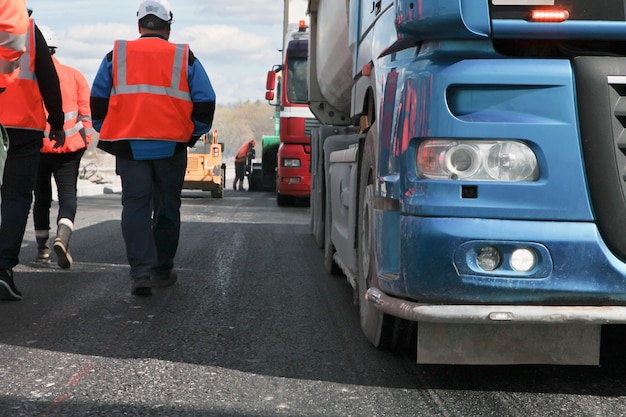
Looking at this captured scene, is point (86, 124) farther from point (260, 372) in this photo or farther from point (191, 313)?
point (260, 372)

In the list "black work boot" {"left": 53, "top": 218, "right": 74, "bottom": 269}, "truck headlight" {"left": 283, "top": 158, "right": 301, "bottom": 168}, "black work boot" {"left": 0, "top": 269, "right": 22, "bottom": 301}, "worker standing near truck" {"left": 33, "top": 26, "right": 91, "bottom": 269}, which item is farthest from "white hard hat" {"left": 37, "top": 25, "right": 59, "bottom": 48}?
"truck headlight" {"left": 283, "top": 158, "right": 301, "bottom": 168}

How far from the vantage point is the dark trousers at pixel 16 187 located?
635cm

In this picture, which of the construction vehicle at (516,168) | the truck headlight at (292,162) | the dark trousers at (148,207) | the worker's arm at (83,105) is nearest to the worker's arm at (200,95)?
the dark trousers at (148,207)

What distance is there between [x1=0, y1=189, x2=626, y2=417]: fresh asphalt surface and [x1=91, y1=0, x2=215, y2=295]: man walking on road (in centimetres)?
41

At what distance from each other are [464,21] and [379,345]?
1668 mm

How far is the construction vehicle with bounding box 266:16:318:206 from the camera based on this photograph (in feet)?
57.9

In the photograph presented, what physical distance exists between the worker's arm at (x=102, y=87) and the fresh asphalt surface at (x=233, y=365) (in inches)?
47.9

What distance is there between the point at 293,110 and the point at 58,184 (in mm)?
9726

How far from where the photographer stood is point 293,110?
18.0m

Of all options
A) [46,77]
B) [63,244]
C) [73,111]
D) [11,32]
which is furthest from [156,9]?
[63,244]

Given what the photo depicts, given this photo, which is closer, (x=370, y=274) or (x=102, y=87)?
(x=370, y=274)

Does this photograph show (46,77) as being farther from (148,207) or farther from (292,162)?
(292,162)

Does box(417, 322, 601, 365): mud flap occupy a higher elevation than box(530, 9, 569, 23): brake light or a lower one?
lower

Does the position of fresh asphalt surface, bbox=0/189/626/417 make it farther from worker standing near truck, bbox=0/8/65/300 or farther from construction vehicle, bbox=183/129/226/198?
construction vehicle, bbox=183/129/226/198
